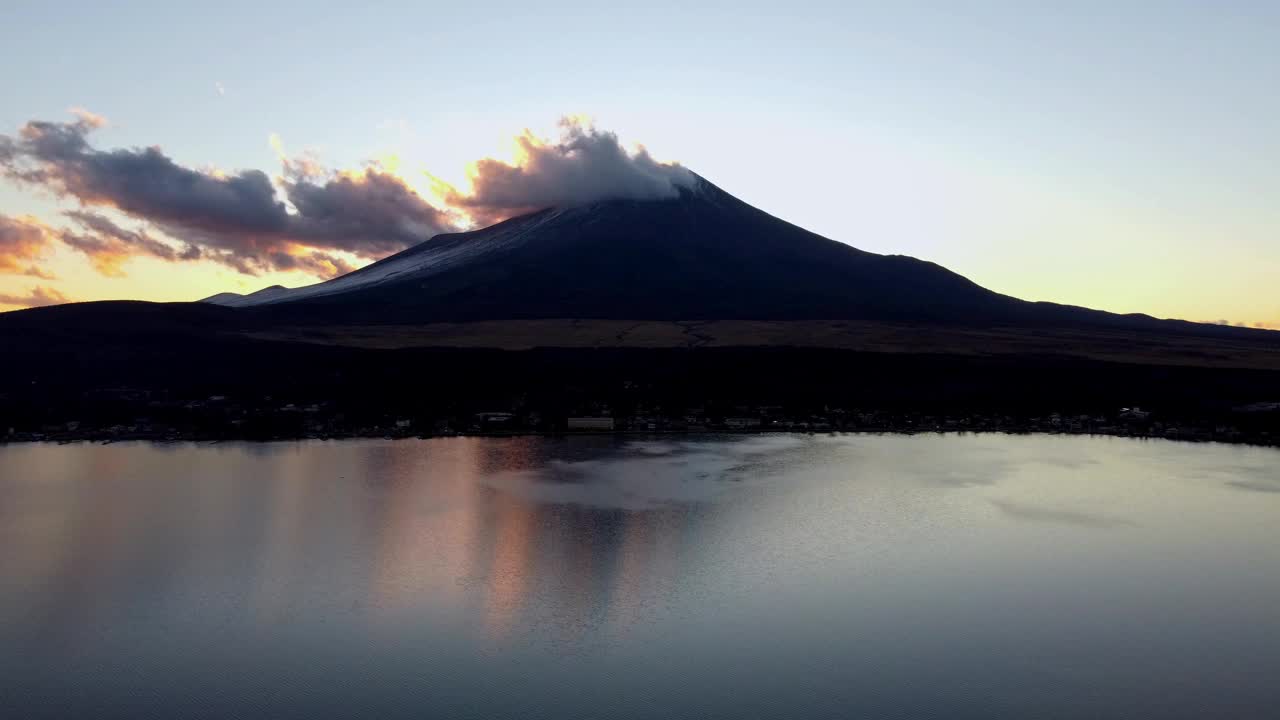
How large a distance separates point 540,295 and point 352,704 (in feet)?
329

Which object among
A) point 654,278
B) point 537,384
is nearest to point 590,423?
point 537,384

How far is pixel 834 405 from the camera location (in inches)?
2876

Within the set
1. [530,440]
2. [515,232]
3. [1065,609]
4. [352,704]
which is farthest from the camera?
[515,232]

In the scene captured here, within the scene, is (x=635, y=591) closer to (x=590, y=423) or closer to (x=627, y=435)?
(x=627, y=435)

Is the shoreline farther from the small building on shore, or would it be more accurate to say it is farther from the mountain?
the mountain

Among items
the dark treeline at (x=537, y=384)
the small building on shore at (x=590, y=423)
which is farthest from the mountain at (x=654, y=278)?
the small building on shore at (x=590, y=423)

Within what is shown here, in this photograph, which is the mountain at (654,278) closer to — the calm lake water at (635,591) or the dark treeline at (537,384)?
the dark treeline at (537,384)

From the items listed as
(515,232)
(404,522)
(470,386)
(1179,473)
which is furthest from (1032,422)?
(515,232)

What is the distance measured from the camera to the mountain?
114000 mm

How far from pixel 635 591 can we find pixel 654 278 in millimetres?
101220

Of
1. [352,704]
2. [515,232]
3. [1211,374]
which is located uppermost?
[515,232]

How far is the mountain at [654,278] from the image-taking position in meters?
114

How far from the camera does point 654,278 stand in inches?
5007

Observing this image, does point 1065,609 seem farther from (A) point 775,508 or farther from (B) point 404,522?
(B) point 404,522
